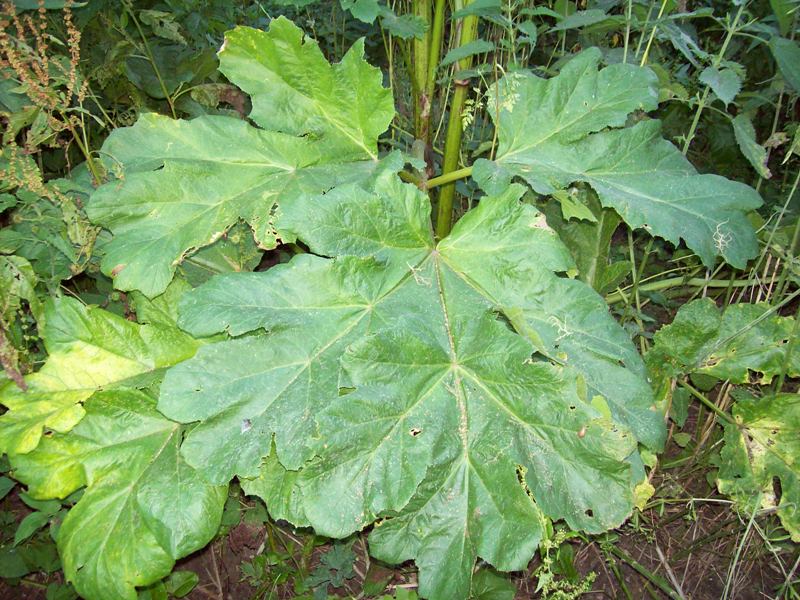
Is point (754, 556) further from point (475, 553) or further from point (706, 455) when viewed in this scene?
point (475, 553)

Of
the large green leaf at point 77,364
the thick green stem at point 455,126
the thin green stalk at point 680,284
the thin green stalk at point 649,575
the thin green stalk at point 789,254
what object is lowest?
the thin green stalk at point 649,575

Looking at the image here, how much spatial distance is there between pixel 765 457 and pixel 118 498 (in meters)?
1.74

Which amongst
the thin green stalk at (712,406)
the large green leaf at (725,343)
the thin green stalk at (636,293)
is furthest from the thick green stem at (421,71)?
the thin green stalk at (712,406)

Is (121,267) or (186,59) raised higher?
(186,59)

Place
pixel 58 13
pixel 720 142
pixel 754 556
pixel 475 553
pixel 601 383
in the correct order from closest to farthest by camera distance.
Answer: pixel 475 553
pixel 601 383
pixel 754 556
pixel 58 13
pixel 720 142

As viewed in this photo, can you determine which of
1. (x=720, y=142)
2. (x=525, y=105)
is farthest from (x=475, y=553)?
(x=720, y=142)

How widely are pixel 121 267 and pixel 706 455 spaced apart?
6.15ft

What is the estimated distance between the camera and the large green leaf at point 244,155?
65.5 inches

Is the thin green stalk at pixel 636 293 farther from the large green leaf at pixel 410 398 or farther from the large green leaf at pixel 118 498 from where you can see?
the large green leaf at pixel 118 498

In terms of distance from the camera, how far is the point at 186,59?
2.19m

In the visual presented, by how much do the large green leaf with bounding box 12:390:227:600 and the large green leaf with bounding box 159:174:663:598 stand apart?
173mm

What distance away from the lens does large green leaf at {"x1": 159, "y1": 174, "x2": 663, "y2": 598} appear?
1399 mm

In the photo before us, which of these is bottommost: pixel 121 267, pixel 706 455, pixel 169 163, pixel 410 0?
pixel 706 455

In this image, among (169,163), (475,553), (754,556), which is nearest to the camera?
(475,553)
